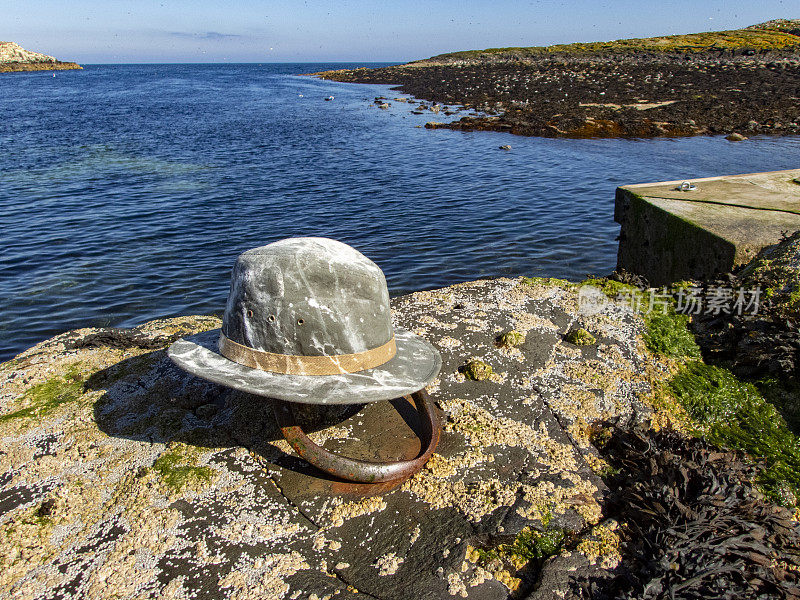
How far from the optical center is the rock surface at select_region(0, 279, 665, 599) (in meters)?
2.89

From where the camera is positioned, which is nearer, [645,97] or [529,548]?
[529,548]

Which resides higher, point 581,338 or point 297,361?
point 297,361

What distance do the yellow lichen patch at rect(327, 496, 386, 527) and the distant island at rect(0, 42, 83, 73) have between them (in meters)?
164

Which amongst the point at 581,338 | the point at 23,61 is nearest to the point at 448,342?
the point at 581,338

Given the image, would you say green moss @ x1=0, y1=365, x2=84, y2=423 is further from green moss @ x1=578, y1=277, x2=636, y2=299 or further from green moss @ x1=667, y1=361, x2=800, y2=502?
green moss @ x1=578, y1=277, x2=636, y2=299

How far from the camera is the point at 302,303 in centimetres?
329

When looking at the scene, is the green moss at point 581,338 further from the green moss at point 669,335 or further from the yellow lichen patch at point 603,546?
the yellow lichen patch at point 603,546

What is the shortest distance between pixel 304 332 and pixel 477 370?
2096mm

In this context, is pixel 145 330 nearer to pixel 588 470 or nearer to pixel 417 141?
pixel 588 470

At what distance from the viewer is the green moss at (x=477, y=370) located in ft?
15.8

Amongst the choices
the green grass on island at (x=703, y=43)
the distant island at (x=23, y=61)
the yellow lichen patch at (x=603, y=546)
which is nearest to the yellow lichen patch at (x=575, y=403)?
the yellow lichen patch at (x=603, y=546)

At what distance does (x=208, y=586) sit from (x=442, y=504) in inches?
57.0

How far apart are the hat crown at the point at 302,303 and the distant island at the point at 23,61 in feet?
536

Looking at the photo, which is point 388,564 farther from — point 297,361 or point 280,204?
point 280,204
